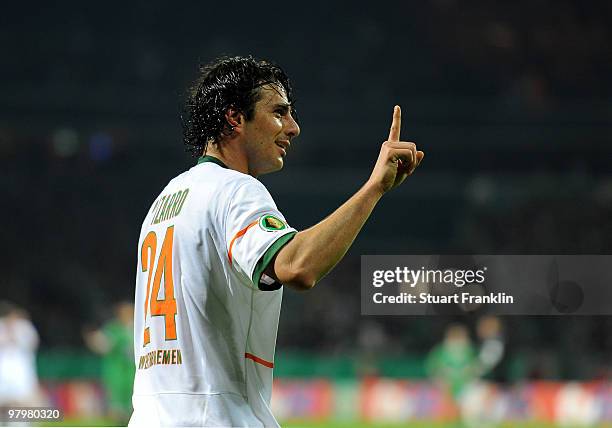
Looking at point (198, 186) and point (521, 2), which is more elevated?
point (521, 2)

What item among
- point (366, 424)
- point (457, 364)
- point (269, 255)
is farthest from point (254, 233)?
point (366, 424)

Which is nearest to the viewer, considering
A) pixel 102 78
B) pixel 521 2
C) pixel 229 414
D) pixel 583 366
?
pixel 229 414

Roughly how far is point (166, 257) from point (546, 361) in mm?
18130

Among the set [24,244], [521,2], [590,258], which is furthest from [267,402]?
[521,2]

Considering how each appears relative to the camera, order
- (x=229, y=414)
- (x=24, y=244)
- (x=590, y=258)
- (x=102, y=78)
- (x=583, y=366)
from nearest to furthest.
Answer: (x=229, y=414) → (x=583, y=366) → (x=590, y=258) → (x=24, y=244) → (x=102, y=78)

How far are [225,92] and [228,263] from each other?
0.56 meters

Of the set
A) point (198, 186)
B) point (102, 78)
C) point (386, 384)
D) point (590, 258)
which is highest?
point (102, 78)

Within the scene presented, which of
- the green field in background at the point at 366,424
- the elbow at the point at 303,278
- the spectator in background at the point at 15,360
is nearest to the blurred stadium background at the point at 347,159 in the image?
the green field in background at the point at 366,424

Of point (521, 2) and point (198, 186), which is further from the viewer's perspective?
point (521, 2)

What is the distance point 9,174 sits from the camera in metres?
25.1

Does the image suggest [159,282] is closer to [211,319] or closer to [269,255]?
[211,319]

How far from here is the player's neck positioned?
274cm

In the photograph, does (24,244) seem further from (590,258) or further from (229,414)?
(229,414)

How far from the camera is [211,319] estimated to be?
2.47 metres
